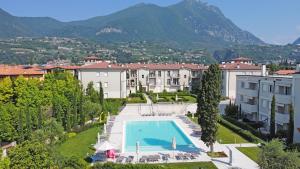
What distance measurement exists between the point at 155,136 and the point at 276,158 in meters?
18.6

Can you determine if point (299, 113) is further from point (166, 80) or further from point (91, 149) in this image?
point (166, 80)

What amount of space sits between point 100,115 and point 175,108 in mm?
15600

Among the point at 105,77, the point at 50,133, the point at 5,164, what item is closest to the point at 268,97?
the point at 50,133

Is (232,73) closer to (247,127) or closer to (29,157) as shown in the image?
(247,127)

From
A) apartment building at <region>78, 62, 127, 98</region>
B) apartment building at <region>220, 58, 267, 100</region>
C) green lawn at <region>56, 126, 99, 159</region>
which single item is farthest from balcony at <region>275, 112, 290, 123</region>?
apartment building at <region>78, 62, 127, 98</region>

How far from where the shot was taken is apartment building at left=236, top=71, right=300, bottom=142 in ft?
100.0

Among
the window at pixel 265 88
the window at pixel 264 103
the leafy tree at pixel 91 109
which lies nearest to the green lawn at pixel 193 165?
the window at pixel 264 103

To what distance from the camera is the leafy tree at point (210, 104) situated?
84.6ft

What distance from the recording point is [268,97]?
3566cm

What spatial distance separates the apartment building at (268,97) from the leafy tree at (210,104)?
8.54m

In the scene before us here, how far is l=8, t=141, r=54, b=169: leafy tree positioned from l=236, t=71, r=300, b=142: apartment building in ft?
78.3

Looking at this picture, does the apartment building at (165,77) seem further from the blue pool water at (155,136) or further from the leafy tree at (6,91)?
the leafy tree at (6,91)

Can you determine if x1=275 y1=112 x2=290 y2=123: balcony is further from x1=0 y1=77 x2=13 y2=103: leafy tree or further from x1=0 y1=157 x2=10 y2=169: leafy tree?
x1=0 y1=77 x2=13 y2=103: leafy tree

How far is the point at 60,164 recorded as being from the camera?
16.1 metres
